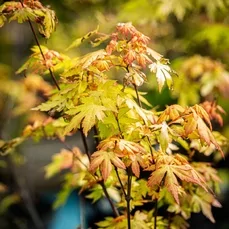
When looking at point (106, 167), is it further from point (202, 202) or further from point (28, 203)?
point (28, 203)

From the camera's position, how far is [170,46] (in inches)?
148

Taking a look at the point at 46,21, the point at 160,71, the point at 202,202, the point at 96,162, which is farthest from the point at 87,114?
the point at 202,202

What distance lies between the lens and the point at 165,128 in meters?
1.32

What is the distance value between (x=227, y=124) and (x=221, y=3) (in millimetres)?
1480

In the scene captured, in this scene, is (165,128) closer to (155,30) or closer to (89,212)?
(155,30)

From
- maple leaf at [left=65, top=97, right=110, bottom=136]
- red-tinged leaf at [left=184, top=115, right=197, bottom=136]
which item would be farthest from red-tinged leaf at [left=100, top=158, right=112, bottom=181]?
red-tinged leaf at [left=184, top=115, right=197, bottom=136]

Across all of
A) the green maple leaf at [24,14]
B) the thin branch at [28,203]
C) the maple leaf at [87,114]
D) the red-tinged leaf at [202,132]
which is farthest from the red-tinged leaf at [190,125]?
the thin branch at [28,203]

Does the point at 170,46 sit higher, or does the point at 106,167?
the point at 106,167

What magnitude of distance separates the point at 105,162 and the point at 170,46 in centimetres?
264

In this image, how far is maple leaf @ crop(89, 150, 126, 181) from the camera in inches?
49.5

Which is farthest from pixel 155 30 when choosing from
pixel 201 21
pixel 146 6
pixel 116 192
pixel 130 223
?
pixel 130 223

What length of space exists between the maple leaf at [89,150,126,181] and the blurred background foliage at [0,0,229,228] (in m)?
0.67

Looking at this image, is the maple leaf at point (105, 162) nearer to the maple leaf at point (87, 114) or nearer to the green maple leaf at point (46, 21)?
the maple leaf at point (87, 114)

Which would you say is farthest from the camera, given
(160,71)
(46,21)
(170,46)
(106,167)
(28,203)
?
(170,46)
